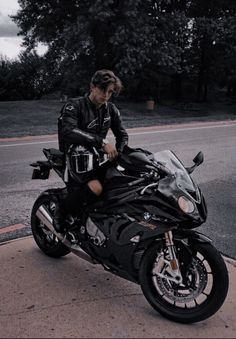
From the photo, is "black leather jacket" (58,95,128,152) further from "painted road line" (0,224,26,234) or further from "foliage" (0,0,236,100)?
"foliage" (0,0,236,100)

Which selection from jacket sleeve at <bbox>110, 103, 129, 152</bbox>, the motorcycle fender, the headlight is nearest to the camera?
the headlight

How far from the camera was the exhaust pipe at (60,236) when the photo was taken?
3838 mm

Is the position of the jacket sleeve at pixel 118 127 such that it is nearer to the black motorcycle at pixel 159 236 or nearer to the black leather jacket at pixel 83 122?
the black leather jacket at pixel 83 122

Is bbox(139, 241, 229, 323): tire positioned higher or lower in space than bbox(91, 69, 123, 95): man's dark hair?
lower

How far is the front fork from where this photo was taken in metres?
3.25

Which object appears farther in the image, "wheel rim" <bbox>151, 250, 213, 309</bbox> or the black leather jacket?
the black leather jacket

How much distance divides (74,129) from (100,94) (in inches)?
14.2

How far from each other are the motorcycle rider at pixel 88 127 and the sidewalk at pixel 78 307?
23.5 inches

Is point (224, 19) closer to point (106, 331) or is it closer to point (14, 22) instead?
point (14, 22)

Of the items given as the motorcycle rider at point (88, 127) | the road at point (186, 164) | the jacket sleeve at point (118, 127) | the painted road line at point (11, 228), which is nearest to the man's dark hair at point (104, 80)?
the motorcycle rider at point (88, 127)

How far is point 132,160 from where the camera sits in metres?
3.33

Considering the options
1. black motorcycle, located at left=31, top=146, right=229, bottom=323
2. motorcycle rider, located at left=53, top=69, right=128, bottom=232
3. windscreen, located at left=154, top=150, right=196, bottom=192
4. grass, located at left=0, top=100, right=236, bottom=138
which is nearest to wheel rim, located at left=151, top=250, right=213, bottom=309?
black motorcycle, located at left=31, top=146, right=229, bottom=323

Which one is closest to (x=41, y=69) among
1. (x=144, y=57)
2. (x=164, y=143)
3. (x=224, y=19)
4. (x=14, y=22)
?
(x=14, y=22)

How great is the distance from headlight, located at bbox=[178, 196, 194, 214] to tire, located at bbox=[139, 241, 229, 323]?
0.86 ft
